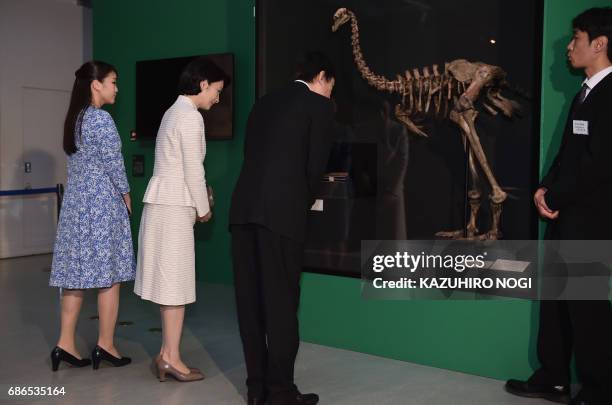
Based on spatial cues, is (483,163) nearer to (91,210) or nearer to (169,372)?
(169,372)

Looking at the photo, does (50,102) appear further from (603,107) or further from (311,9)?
(603,107)

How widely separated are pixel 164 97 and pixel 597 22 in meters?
4.44

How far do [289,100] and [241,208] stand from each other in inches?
19.6

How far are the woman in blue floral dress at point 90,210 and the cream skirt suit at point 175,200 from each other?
1.13ft

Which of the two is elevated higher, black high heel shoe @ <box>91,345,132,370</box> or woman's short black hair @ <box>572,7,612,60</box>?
woman's short black hair @ <box>572,7,612,60</box>

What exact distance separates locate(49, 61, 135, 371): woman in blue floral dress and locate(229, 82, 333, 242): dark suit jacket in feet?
3.14

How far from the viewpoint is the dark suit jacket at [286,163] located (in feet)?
9.57

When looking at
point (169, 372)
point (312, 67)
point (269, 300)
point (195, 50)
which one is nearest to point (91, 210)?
point (169, 372)

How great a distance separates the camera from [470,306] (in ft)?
12.0

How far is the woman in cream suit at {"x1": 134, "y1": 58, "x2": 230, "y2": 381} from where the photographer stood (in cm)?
334

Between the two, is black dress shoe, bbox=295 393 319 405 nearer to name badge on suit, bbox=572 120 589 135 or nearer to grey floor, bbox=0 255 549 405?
grey floor, bbox=0 255 549 405

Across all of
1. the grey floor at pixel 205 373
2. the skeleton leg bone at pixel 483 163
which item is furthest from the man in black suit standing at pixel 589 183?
the skeleton leg bone at pixel 483 163

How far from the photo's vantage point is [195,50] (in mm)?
6625

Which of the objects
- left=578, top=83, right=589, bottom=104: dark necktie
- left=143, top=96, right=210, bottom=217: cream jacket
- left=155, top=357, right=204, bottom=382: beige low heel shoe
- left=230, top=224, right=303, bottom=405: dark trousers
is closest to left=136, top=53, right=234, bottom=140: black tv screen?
left=143, top=96, right=210, bottom=217: cream jacket
